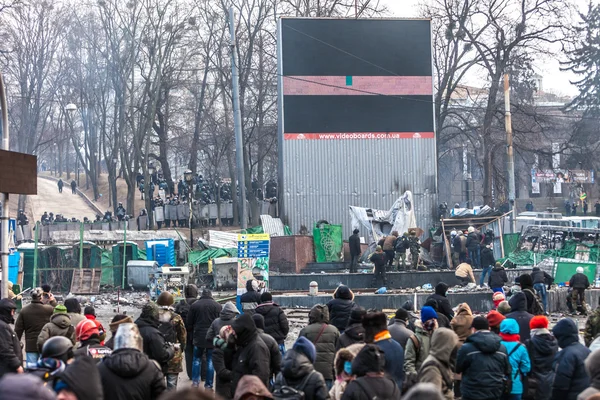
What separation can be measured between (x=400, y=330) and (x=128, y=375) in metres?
3.90

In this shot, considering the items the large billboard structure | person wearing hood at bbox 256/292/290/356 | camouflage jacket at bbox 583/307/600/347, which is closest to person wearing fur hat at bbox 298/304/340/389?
person wearing hood at bbox 256/292/290/356

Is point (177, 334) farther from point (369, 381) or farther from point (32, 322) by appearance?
point (369, 381)

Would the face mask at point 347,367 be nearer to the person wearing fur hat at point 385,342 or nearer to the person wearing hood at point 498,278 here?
the person wearing fur hat at point 385,342

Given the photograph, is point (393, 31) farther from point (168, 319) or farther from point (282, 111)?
point (168, 319)

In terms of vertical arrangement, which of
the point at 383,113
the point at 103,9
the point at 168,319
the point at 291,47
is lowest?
the point at 168,319

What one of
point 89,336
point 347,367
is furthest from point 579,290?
point 89,336

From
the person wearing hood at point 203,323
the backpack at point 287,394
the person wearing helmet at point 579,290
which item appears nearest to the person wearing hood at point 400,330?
the backpack at point 287,394

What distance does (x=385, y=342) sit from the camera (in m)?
8.77

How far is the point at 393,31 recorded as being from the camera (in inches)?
1421

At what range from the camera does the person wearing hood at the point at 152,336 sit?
9648mm

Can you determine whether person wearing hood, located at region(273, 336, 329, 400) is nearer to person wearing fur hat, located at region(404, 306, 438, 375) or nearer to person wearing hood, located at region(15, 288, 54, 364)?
person wearing fur hat, located at region(404, 306, 438, 375)

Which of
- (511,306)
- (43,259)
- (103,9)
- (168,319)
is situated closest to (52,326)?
(168,319)

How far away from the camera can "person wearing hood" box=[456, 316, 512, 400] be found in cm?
848

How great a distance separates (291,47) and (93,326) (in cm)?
2730
